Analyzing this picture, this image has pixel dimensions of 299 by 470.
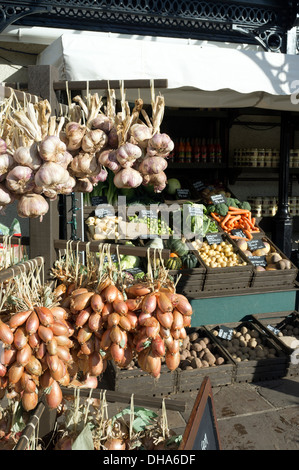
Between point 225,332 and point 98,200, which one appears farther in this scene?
point 98,200

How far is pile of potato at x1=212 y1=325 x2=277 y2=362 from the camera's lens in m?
3.84

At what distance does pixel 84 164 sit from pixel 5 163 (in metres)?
0.32

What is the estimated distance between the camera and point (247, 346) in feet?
13.3

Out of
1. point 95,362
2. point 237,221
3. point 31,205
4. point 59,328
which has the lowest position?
point 237,221

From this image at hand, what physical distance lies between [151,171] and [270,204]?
5100 millimetres

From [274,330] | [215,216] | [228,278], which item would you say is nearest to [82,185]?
[228,278]

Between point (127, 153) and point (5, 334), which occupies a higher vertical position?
point (127, 153)

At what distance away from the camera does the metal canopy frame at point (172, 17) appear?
5199mm

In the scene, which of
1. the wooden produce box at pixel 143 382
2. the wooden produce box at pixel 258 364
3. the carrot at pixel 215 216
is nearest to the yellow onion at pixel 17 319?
the wooden produce box at pixel 143 382

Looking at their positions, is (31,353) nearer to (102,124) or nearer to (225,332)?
(102,124)

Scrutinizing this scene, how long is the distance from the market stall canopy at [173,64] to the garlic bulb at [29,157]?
7.95 ft

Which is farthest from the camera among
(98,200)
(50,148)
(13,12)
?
(98,200)

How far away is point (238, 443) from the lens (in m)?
2.87

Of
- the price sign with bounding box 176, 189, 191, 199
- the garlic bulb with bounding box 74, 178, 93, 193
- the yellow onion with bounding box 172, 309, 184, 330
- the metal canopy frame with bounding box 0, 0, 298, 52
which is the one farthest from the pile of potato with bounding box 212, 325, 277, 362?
the metal canopy frame with bounding box 0, 0, 298, 52
